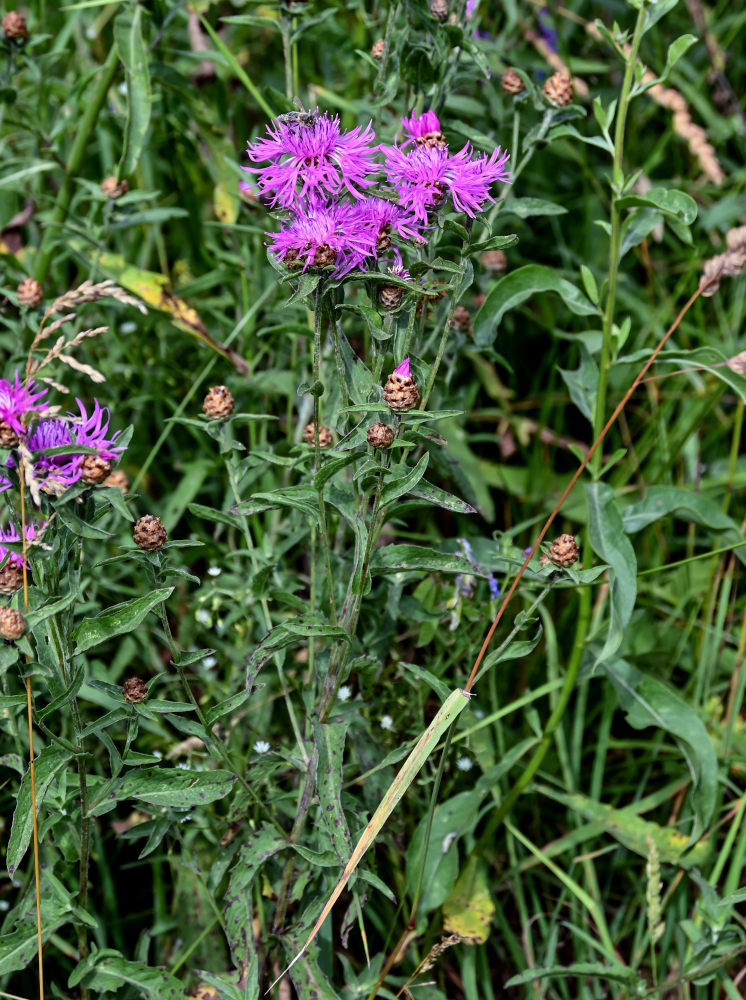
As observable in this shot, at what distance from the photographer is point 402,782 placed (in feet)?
5.68

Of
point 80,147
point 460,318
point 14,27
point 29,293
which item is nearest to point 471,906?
point 460,318

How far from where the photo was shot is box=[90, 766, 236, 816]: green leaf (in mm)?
1724

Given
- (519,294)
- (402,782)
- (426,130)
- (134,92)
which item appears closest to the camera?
(402,782)

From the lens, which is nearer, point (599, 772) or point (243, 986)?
point (243, 986)

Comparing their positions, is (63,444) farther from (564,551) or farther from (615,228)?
(615,228)

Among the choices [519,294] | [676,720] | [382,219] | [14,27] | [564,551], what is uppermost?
[14,27]

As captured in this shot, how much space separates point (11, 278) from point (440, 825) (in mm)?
1792

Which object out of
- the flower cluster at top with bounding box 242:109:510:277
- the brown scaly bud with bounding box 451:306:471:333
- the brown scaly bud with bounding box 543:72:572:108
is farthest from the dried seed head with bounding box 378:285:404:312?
the brown scaly bud with bounding box 543:72:572:108

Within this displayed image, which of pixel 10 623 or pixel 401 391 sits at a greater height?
pixel 401 391

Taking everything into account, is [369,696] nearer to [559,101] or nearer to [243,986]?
[243,986]

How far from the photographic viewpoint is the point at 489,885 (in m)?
2.33

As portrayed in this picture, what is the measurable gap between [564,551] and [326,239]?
69cm

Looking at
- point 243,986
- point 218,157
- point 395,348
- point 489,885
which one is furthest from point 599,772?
point 218,157

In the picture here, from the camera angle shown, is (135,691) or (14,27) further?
(14,27)
